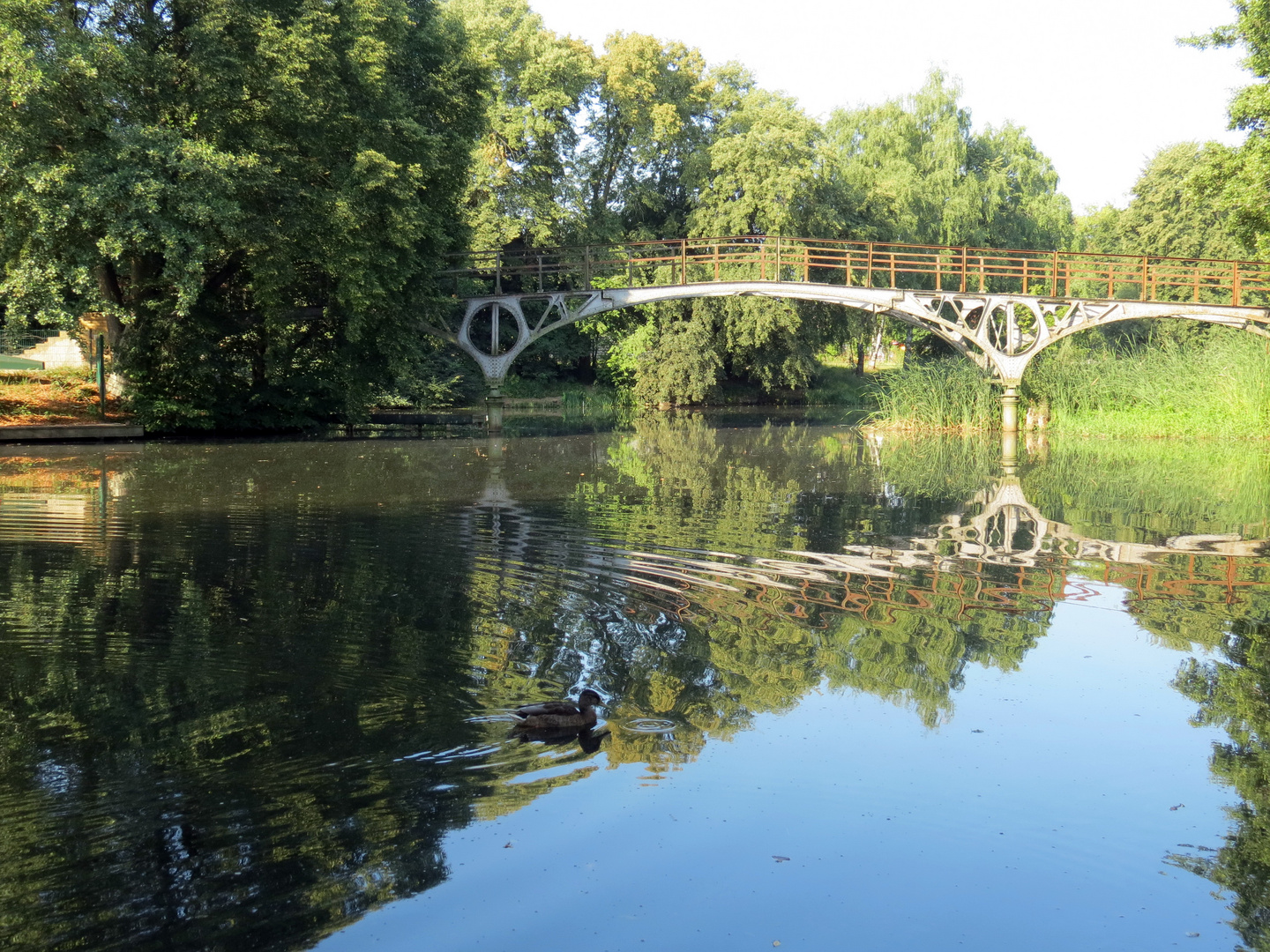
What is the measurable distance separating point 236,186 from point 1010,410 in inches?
761

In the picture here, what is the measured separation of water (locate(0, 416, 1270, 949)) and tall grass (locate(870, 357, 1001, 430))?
16.9 meters

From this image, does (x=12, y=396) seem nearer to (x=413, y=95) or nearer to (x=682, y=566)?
(x=413, y=95)

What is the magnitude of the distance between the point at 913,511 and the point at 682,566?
202 inches

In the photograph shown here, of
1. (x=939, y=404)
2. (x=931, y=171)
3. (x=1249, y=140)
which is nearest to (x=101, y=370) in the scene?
(x=939, y=404)

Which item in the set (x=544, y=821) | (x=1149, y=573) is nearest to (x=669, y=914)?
(x=544, y=821)

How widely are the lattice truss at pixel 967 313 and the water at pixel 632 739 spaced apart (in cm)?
1843

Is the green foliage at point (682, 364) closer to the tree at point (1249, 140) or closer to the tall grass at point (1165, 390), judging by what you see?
the tall grass at point (1165, 390)

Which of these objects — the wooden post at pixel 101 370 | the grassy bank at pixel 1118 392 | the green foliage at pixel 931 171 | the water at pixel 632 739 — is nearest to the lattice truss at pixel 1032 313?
the grassy bank at pixel 1118 392

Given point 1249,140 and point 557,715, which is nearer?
point 557,715

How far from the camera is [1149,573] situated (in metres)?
9.94

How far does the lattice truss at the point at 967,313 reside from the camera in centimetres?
2936

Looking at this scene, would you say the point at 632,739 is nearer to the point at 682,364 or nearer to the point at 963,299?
the point at 963,299

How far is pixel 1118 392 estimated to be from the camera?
2773cm

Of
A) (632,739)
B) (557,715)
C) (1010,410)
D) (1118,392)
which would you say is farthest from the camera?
(1010,410)
